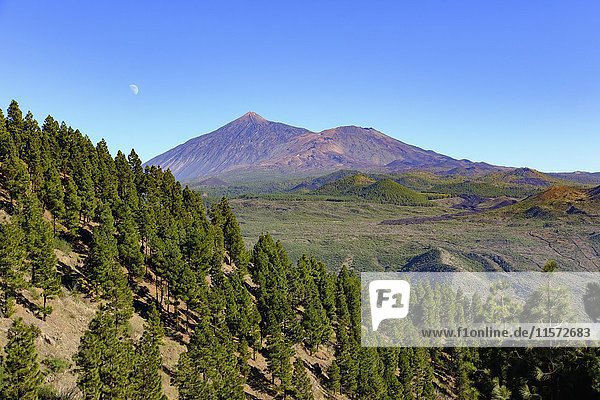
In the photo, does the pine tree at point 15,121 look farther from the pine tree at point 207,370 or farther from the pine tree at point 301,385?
the pine tree at point 301,385

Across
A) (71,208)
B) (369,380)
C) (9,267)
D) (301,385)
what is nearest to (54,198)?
(71,208)

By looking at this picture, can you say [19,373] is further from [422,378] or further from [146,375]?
[422,378]

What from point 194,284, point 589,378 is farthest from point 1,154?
point 589,378

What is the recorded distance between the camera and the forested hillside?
32469 millimetres

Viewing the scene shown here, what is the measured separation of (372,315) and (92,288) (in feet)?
148

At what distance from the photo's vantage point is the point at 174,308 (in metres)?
53.5

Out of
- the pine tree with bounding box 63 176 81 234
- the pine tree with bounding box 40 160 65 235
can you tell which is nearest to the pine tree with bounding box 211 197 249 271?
the pine tree with bounding box 63 176 81 234

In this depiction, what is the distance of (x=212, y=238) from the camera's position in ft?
205

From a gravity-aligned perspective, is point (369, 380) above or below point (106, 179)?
below

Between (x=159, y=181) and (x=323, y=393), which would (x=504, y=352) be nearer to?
(x=323, y=393)

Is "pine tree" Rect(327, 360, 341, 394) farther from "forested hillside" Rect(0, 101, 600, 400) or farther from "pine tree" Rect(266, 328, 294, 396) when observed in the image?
"pine tree" Rect(266, 328, 294, 396)
